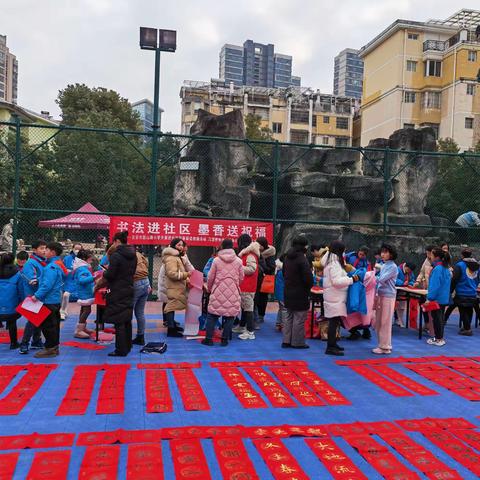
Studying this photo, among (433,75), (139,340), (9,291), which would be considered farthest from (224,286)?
(433,75)

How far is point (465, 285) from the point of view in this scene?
7941 mm

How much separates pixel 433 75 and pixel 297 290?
121 feet

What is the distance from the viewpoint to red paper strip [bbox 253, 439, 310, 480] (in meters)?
3.13

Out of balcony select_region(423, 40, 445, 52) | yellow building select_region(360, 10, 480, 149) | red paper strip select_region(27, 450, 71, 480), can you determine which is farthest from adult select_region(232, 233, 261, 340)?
balcony select_region(423, 40, 445, 52)

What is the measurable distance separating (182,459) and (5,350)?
12.6ft

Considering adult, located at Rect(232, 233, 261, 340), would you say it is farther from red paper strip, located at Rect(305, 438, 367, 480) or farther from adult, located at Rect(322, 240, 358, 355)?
red paper strip, located at Rect(305, 438, 367, 480)

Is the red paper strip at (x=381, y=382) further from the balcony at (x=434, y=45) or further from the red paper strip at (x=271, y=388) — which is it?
the balcony at (x=434, y=45)

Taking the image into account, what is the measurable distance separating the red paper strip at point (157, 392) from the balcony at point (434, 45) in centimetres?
3894

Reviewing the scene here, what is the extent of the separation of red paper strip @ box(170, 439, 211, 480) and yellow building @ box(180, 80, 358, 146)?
50.0 metres

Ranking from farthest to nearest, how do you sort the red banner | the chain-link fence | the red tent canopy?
1. the chain-link fence
2. the red tent canopy
3. the red banner

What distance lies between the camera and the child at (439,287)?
6934 mm

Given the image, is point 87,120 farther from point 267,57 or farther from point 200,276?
point 267,57

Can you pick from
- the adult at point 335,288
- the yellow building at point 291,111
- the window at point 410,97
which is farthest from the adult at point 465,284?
the yellow building at point 291,111

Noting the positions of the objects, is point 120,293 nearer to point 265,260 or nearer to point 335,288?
point 335,288
